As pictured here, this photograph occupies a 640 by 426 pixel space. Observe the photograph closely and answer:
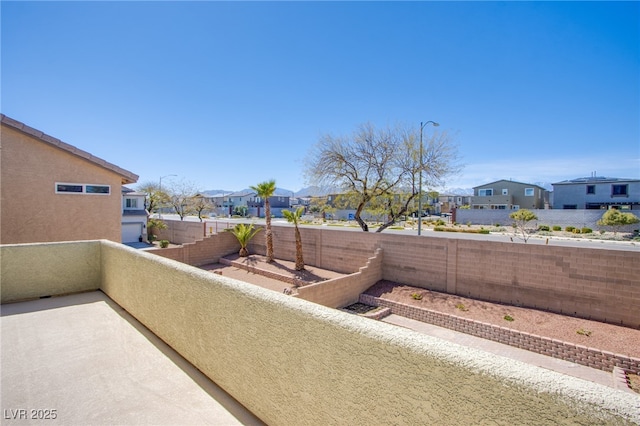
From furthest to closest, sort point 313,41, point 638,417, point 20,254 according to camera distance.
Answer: point 313,41 → point 20,254 → point 638,417

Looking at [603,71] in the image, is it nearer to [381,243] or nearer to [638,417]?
[381,243]

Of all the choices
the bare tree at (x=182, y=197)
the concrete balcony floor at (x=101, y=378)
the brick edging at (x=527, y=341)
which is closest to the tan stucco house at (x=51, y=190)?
the concrete balcony floor at (x=101, y=378)

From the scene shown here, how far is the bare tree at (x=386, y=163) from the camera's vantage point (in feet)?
60.6

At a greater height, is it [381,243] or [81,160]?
[81,160]

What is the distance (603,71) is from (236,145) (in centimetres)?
3083

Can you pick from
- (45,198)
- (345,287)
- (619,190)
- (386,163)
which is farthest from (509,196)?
(45,198)

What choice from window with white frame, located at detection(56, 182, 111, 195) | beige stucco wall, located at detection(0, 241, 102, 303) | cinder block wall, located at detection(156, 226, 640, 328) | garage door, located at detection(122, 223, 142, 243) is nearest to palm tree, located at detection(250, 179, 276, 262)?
cinder block wall, located at detection(156, 226, 640, 328)

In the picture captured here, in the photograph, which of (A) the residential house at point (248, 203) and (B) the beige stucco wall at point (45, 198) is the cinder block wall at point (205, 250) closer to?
(B) the beige stucco wall at point (45, 198)

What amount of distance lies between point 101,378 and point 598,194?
5153 cm

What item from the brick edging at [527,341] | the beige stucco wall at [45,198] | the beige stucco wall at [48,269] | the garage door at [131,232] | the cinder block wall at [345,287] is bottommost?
the brick edging at [527,341]

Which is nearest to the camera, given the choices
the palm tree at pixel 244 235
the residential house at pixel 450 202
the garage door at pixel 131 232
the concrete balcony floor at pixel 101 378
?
the concrete balcony floor at pixel 101 378

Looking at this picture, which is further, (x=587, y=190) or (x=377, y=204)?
(x=587, y=190)

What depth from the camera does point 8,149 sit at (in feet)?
31.5

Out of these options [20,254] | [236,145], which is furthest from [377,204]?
[236,145]
